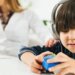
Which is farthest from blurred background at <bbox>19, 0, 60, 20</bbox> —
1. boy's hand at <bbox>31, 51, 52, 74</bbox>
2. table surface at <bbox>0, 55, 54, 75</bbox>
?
boy's hand at <bbox>31, 51, 52, 74</bbox>

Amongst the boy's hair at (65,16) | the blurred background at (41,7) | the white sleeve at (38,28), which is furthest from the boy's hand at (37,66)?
the blurred background at (41,7)

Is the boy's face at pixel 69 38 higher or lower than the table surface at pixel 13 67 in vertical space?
higher

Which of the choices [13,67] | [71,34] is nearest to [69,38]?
[71,34]

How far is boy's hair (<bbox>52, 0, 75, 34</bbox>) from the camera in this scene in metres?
0.61

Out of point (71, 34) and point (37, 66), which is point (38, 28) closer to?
point (37, 66)

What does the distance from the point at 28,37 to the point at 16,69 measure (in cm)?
45

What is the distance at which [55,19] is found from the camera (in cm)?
69

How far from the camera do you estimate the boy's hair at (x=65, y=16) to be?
614 millimetres

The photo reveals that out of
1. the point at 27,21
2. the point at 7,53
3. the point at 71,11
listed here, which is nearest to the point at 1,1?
the point at 27,21

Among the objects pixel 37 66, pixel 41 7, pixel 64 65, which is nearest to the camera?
pixel 64 65

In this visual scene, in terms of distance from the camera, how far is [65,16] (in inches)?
24.8

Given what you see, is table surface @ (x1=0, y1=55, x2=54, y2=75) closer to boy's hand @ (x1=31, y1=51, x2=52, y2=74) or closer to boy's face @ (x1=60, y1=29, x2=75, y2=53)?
boy's hand @ (x1=31, y1=51, x2=52, y2=74)

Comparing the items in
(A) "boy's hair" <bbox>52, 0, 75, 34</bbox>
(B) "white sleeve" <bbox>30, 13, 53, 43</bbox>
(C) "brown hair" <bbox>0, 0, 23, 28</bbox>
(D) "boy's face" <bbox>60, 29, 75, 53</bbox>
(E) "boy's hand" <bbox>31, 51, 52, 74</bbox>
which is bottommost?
(B) "white sleeve" <bbox>30, 13, 53, 43</bbox>

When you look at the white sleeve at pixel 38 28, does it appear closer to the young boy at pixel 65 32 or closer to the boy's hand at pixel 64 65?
the young boy at pixel 65 32
